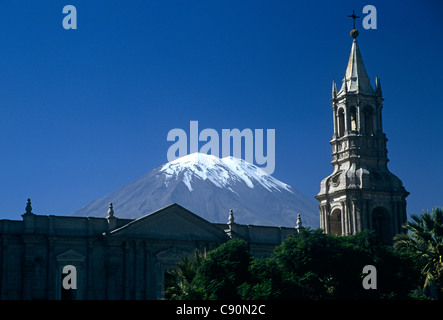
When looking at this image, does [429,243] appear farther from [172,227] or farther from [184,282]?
[172,227]

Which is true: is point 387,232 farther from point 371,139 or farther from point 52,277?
point 52,277

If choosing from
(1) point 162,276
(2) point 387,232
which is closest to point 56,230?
(1) point 162,276

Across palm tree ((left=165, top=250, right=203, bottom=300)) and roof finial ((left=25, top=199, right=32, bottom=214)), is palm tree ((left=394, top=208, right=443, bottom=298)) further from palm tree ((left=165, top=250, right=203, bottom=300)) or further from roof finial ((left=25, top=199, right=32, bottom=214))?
roof finial ((left=25, top=199, right=32, bottom=214))

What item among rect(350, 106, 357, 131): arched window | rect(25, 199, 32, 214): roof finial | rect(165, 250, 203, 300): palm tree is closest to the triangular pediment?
rect(25, 199, 32, 214): roof finial

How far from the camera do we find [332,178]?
60969mm

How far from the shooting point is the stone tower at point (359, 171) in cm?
5856

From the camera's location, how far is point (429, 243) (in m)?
43.8

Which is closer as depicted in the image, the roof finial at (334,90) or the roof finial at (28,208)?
the roof finial at (28,208)

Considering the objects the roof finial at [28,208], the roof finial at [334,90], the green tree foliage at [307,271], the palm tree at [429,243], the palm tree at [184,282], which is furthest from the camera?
the roof finial at [334,90]

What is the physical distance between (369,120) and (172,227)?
61.5 feet

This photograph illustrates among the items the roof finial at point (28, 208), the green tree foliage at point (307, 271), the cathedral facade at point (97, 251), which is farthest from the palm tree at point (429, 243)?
the roof finial at point (28, 208)

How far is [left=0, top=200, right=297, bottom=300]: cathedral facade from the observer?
163ft

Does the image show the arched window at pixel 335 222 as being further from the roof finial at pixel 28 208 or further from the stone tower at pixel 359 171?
the roof finial at pixel 28 208

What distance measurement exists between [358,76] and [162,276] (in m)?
23.0
